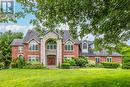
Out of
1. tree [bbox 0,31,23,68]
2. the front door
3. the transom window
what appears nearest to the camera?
the front door

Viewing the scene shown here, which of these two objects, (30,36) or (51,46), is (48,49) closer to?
(51,46)

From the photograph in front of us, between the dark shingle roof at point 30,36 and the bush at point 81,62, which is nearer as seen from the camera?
the bush at point 81,62

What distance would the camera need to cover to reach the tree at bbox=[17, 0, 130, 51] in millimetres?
22828

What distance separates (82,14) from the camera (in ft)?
78.0

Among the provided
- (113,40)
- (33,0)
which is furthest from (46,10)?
(113,40)

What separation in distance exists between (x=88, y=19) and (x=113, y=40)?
524 centimetres

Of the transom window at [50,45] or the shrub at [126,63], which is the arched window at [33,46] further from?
the shrub at [126,63]

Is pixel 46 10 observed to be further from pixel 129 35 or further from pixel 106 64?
pixel 106 64

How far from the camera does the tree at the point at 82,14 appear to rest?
22828 mm

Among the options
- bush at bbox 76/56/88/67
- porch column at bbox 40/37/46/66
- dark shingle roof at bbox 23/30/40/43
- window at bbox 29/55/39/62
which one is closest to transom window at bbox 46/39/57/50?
porch column at bbox 40/37/46/66

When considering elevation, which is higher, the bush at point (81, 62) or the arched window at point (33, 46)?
the arched window at point (33, 46)

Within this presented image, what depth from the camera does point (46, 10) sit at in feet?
76.9

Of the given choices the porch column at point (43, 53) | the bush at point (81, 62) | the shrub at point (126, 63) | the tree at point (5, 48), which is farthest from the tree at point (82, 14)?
the tree at point (5, 48)

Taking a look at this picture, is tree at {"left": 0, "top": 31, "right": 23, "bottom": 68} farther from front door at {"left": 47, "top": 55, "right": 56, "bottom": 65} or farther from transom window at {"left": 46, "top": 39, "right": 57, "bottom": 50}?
transom window at {"left": 46, "top": 39, "right": 57, "bottom": 50}
